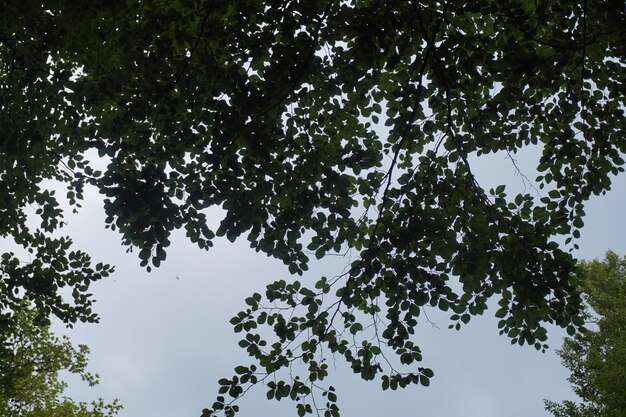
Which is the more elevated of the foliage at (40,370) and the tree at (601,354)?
the foliage at (40,370)

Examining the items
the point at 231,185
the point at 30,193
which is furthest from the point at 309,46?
the point at 30,193

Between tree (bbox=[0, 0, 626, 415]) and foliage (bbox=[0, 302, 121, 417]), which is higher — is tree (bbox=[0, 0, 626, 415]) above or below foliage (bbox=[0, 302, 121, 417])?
below

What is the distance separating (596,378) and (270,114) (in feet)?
36.6

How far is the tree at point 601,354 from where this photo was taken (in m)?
12.4

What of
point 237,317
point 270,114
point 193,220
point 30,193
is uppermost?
point 30,193

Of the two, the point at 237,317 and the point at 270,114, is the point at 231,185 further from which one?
the point at 237,317

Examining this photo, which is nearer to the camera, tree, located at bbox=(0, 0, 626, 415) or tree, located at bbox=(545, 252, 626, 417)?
tree, located at bbox=(0, 0, 626, 415)

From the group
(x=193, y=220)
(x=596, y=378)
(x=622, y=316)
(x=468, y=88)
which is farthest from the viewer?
(x=622, y=316)

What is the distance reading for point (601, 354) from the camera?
14.4 m

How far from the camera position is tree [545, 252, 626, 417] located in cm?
1238

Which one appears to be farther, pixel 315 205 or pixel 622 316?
pixel 622 316

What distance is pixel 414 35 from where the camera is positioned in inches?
227

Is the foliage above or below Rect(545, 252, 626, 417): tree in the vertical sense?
above

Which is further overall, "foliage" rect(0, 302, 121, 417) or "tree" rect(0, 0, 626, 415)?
"foliage" rect(0, 302, 121, 417)
